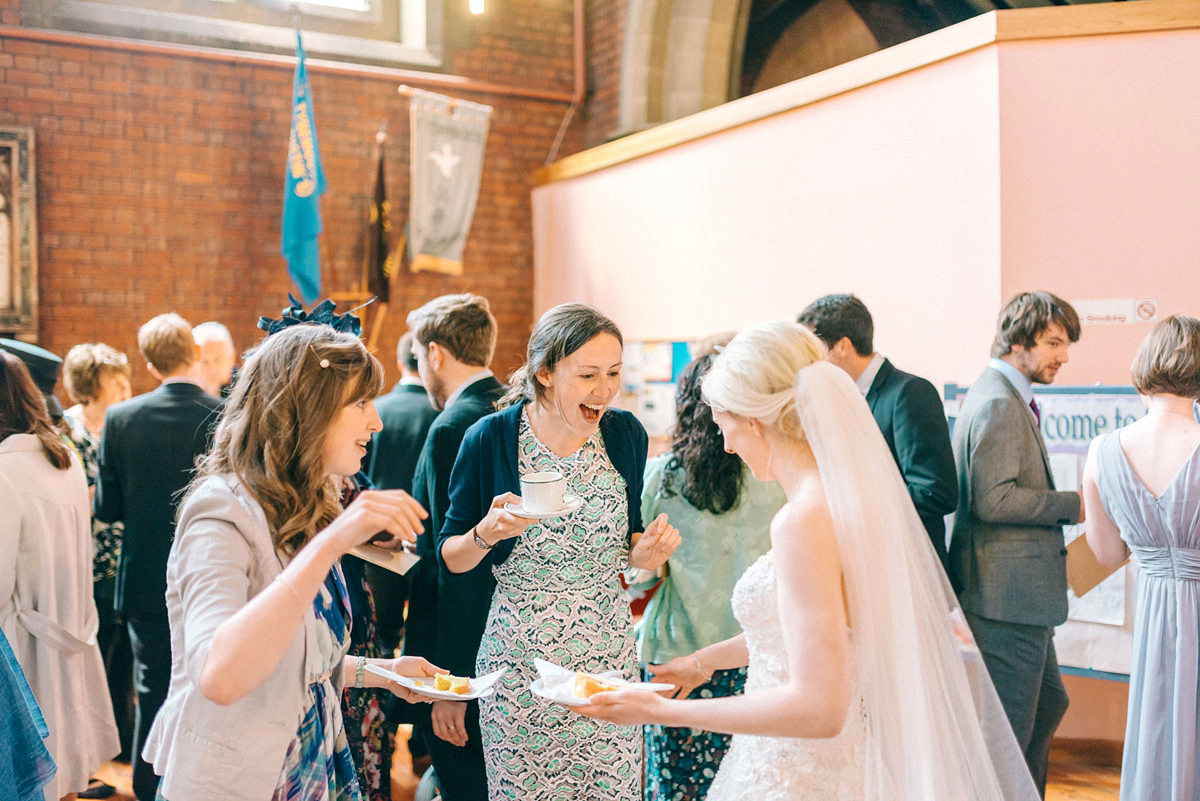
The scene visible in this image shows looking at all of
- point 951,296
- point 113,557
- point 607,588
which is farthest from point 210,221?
point 607,588

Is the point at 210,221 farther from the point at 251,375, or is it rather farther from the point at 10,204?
the point at 251,375

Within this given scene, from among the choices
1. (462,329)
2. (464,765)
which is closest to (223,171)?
(462,329)

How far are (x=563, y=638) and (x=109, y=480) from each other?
221 cm

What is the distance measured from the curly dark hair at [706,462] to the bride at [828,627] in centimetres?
90

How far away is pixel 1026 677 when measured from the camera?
3148mm

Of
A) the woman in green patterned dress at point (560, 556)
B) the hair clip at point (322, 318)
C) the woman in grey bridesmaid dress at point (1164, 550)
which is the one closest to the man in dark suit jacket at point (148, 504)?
the hair clip at point (322, 318)

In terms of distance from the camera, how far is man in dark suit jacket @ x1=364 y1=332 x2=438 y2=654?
390 centimetres

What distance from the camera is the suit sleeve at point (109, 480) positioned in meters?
3.64

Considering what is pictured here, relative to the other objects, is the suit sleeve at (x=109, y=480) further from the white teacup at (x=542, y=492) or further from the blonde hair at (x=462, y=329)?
the white teacup at (x=542, y=492)

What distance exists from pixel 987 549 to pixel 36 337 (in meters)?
5.64

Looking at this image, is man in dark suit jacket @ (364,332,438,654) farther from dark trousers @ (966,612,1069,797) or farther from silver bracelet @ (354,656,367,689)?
dark trousers @ (966,612,1069,797)

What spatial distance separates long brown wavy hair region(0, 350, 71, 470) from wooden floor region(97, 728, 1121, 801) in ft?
6.11

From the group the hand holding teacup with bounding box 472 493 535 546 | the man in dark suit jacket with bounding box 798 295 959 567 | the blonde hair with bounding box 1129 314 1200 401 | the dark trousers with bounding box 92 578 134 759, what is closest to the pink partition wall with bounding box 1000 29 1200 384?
the man in dark suit jacket with bounding box 798 295 959 567

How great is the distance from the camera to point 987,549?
10.6 feet
